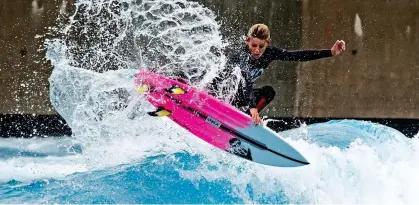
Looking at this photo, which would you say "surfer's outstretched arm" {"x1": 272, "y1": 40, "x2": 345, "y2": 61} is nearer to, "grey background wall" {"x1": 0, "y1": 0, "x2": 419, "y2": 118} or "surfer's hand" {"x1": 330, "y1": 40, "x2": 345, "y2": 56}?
"surfer's hand" {"x1": 330, "y1": 40, "x2": 345, "y2": 56}

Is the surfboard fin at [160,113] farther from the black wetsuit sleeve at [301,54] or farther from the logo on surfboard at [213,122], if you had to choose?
the black wetsuit sleeve at [301,54]

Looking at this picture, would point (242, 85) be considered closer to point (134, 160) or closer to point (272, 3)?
point (134, 160)

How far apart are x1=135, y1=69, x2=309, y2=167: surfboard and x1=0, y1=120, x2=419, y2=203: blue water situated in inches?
4.4

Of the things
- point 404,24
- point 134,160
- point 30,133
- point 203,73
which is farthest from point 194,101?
point 404,24

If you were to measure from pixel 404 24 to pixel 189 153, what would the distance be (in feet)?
21.4

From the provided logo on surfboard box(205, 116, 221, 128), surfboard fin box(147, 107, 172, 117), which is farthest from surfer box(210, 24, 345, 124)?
surfboard fin box(147, 107, 172, 117)

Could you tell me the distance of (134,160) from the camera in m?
5.76

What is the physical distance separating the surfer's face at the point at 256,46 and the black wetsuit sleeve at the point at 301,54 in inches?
5.1

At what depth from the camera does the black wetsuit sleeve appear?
17.4ft

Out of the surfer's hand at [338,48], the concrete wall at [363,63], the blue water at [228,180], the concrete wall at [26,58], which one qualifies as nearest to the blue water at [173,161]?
the blue water at [228,180]

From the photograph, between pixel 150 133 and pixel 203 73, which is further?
pixel 150 133

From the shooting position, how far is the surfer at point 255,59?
5.34 m

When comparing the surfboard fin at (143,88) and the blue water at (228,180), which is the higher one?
the surfboard fin at (143,88)

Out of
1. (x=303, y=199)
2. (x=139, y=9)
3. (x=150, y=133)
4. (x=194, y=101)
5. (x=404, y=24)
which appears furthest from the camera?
(x=404, y=24)
